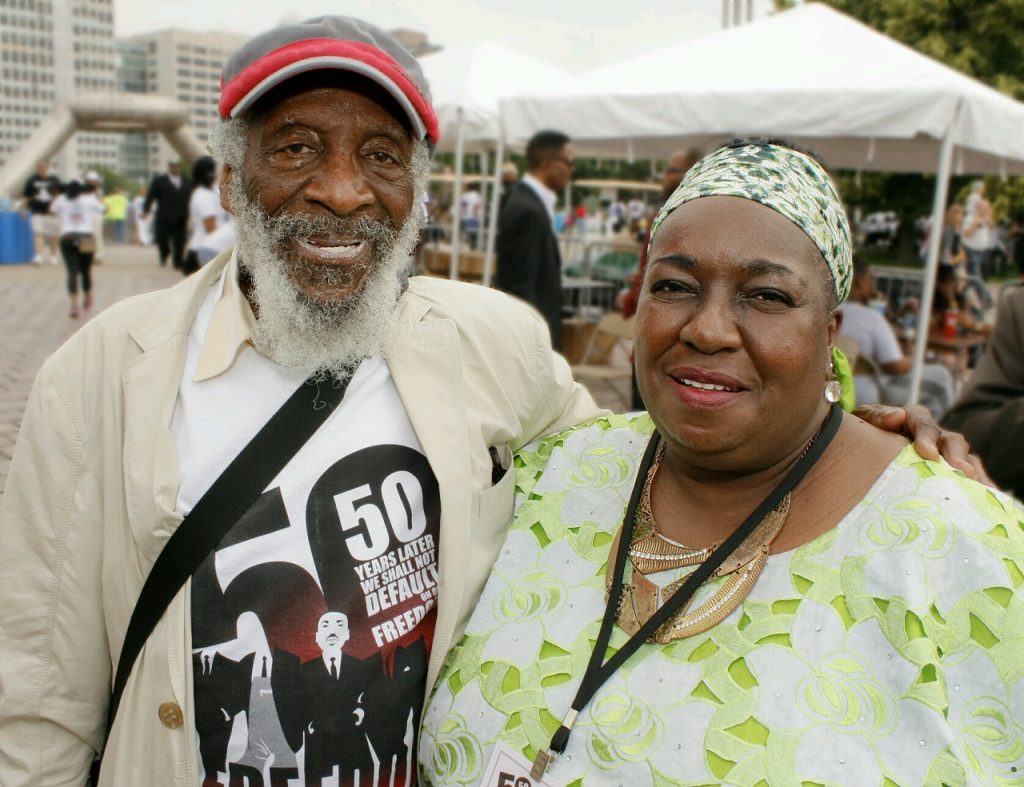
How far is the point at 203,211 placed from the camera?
9430 mm

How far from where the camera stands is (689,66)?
256 inches

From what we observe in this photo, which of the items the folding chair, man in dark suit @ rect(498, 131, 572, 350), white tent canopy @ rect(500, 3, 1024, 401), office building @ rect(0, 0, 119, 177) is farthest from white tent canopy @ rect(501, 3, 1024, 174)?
office building @ rect(0, 0, 119, 177)

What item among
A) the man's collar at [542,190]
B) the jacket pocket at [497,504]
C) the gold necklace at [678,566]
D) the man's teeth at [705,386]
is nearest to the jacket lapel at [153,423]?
the jacket pocket at [497,504]

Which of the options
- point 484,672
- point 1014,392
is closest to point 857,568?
point 484,672

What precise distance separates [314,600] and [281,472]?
23 cm

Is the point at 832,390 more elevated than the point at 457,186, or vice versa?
the point at 457,186

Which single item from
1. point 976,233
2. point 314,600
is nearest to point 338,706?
point 314,600

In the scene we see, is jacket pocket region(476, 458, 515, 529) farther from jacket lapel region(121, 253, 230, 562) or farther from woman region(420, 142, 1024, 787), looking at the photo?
jacket lapel region(121, 253, 230, 562)

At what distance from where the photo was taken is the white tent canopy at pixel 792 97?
5.34 meters

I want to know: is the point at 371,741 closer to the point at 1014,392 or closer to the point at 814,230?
the point at 814,230

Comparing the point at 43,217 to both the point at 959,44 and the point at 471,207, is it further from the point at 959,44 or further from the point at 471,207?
the point at 959,44

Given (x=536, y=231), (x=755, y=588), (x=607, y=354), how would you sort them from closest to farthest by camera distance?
(x=755, y=588)
(x=536, y=231)
(x=607, y=354)

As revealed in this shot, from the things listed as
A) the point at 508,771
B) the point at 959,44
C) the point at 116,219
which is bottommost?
the point at 508,771

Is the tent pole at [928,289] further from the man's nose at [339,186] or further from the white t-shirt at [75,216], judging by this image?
the white t-shirt at [75,216]
